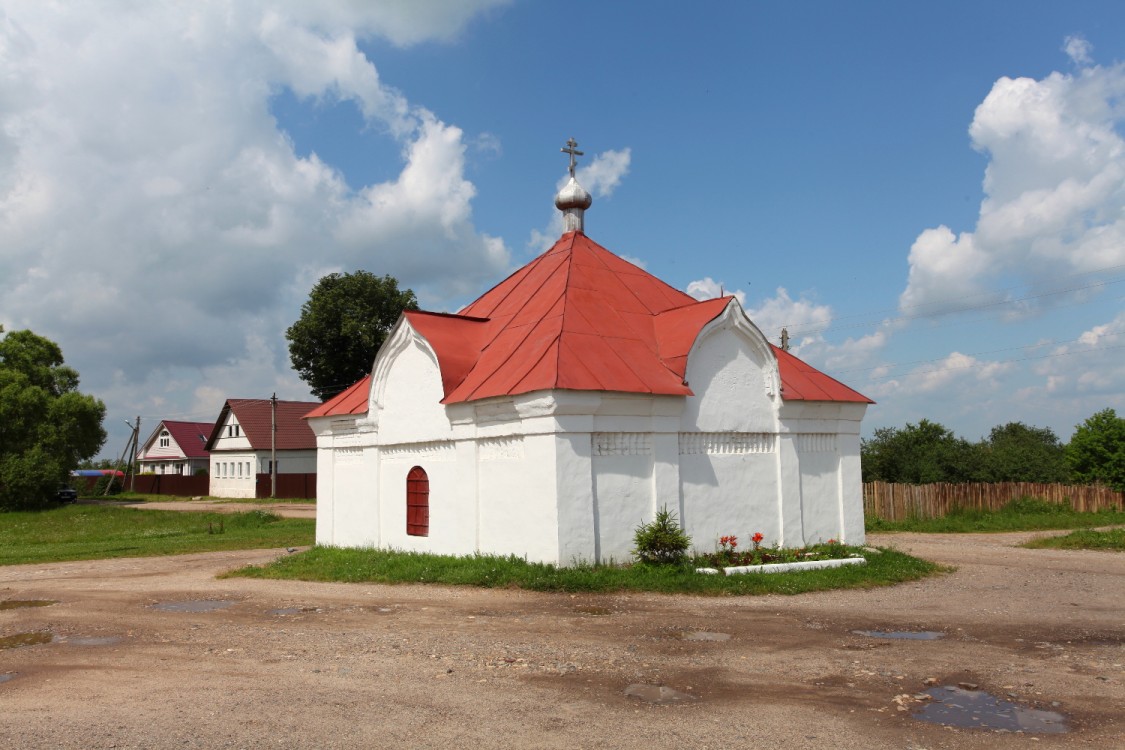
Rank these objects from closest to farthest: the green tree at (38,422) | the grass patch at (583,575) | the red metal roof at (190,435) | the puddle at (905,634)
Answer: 1. the puddle at (905,634)
2. the grass patch at (583,575)
3. the green tree at (38,422)
4. the red metal roof at (190,435)

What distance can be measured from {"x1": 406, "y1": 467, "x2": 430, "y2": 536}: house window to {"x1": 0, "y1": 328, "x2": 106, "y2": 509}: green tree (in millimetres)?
31944

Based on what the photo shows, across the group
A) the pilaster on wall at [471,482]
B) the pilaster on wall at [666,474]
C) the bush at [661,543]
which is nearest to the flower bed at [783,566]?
the bush at [661,543]

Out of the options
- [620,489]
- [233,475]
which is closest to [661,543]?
[620,489]

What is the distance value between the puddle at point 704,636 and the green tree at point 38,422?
129ft

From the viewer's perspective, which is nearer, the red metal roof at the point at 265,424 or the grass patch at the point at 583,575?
the grass patch at the point at 583,575

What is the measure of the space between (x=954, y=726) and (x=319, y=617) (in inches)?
275

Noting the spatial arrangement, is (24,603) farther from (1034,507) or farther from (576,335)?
(1034,507)

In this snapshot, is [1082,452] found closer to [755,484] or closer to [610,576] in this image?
[755,484]

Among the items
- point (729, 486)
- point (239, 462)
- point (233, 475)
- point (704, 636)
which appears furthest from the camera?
point (233, 475)

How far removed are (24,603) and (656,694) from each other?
33.6ft

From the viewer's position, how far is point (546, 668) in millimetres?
7070

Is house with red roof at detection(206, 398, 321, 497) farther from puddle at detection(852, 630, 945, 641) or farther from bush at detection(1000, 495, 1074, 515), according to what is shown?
puddle at detection(852, 630, 945, 641)

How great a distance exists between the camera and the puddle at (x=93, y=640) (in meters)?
8.62

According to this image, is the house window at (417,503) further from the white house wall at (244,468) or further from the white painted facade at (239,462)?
the white painted facade at (239,462)
